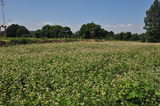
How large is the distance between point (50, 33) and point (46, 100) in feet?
301

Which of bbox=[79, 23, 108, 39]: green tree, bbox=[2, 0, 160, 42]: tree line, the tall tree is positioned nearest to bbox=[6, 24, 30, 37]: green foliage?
bbox=[2, 0, 160, 42]: tree line

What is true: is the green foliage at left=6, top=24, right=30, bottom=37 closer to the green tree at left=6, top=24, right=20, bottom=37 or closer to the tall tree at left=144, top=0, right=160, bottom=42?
the green tree at left=6, top=24, right=20, bottom=37

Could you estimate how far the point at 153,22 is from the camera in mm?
58000

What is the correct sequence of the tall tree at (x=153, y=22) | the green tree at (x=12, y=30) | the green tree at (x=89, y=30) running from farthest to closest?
1. the green tree at (x=12, y=30)
2. the green tree at (x=89, y=30)
3. the tall tree at (x=153, y=22)

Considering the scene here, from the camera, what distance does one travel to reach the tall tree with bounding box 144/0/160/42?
57.7 m

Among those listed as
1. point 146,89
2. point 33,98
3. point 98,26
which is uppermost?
point 98,26

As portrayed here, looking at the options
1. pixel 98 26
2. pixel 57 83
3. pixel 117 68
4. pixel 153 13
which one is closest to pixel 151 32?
pixel 153 13

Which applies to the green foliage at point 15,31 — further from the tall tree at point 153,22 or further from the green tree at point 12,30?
the tall tree at point 153,22

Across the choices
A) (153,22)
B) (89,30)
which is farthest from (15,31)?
(153,22)

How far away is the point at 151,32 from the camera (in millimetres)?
58375

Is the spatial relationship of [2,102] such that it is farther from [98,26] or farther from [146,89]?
[98,26]

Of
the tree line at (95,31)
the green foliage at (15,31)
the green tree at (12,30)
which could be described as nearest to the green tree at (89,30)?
Result: the tree line at (95,31)

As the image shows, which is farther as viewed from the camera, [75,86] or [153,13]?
[153,13]

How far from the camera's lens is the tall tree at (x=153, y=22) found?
189 ft
